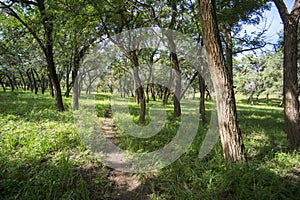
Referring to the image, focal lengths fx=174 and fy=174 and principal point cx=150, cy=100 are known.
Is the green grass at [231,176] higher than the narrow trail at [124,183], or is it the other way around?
the green grass at [231,176]

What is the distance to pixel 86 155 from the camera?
4.27 metres

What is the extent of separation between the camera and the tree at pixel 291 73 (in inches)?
182

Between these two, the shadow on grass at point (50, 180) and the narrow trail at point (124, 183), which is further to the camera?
the narrow trail at point (124, 183)

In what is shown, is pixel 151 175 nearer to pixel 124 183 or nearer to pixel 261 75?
pixel 124 183

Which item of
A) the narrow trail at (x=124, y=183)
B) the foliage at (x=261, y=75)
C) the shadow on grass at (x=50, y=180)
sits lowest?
the narrow trail at (x=124, y=183)

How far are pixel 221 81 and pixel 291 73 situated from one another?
2.96 m

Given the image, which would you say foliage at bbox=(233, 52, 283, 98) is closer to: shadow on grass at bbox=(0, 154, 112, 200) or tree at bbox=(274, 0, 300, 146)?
tree at bbox=(274, 0, 300, 146)

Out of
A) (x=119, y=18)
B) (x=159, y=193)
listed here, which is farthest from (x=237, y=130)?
(x=119, y=18)

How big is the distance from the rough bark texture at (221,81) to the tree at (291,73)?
2.55 m

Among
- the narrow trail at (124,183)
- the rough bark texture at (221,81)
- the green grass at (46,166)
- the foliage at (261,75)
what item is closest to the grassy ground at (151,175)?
the green grass at (46,166)

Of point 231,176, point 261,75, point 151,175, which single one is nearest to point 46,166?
point 151,175

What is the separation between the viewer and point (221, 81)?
10.6 ft

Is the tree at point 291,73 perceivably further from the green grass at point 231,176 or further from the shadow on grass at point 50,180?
the shadow on grass at point 50,180

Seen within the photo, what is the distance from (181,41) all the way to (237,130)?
8.33m
